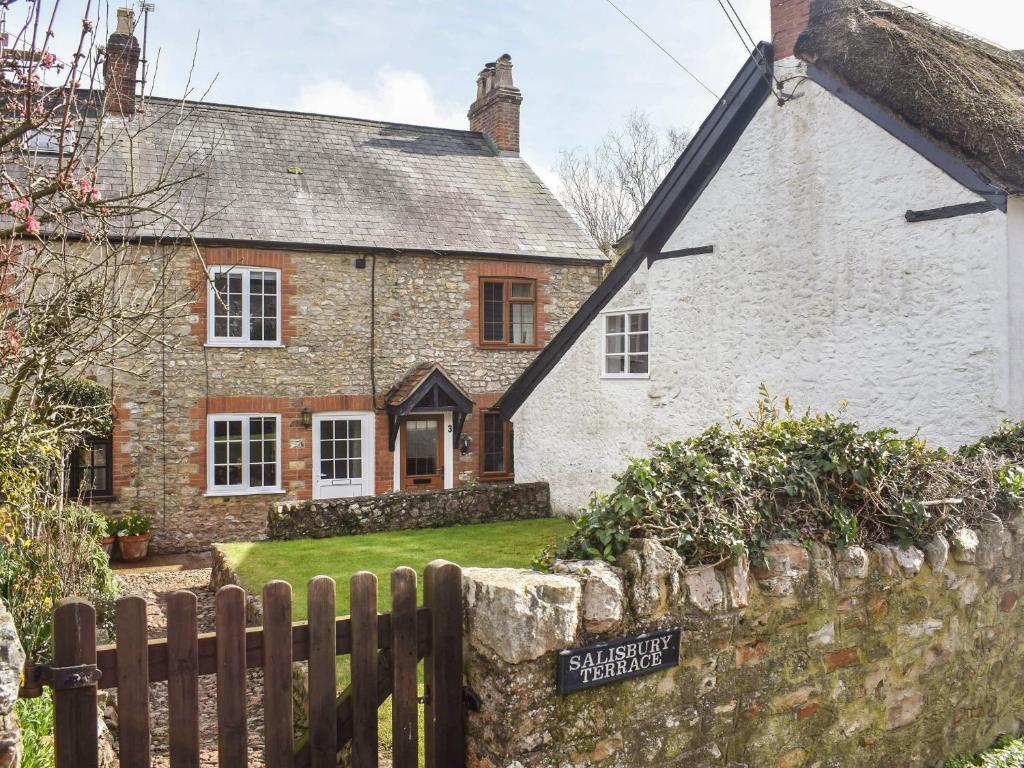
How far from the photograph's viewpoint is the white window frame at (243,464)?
15.0m

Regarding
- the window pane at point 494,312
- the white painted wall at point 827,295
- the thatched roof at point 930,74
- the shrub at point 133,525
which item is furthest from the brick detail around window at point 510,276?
the thatched roof at point 930,74

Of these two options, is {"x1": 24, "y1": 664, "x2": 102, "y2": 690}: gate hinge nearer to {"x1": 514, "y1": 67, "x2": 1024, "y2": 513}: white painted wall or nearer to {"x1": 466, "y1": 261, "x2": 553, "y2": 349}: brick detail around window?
{"x1": 514, "y1": 67, "x2": 1024, "y2": 513}: white painted wall

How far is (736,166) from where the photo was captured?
33.4 ft

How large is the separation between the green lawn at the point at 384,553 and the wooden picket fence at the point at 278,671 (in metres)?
4.53

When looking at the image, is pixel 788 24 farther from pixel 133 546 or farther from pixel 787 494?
pixel 133 546

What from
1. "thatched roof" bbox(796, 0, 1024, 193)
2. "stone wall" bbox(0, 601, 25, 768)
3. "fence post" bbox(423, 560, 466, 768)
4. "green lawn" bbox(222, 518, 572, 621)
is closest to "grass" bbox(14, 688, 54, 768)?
"stone wall" bbox(0, 601, 25, 768)

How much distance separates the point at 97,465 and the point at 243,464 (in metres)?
2.45

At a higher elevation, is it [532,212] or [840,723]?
[532,212]

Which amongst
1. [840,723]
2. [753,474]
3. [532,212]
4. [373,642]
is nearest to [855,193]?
[753,474]

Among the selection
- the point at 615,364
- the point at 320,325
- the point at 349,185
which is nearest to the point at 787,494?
the point at 615,364

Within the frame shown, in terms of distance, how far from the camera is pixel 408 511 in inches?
478

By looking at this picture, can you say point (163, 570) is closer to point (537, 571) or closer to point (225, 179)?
point (225, 179)

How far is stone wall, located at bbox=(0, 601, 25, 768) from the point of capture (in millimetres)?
2732

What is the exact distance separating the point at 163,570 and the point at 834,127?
38.9 ft
